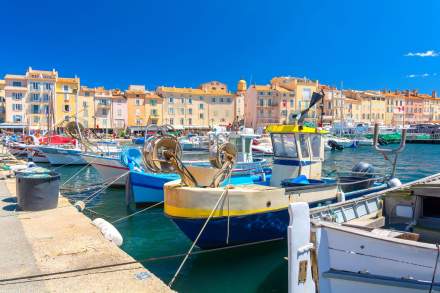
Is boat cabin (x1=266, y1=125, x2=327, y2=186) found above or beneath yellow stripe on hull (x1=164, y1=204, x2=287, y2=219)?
above

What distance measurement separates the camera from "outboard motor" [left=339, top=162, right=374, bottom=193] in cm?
1246

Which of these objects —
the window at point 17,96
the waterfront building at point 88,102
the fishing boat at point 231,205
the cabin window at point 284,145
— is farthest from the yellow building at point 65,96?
the fishing boat at point 231,205

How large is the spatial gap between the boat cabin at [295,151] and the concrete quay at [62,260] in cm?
591

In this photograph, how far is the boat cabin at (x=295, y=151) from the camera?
1178 centimetres

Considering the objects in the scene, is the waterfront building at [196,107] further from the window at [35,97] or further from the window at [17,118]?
the window at [17,118]

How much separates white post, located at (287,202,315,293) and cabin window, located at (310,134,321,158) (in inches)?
280

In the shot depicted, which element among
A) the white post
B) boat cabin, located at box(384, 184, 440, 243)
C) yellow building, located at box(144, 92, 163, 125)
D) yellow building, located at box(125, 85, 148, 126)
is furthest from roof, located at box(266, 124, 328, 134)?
yellow building, located at box(144, 92, 163, 125)

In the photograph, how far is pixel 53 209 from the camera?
33.9 ft

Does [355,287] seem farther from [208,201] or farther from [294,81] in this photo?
[294,81]

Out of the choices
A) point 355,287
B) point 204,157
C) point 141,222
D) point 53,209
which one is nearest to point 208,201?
point 355,287

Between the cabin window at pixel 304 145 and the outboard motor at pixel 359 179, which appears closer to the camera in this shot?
the cabin window at pixel 304 145

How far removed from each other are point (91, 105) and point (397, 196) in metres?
81.5

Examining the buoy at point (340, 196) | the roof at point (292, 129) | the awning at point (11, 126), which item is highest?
the awning at point (11, 126)

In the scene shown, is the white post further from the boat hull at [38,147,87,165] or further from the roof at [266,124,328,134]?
the boat hull at [38,147,87,165]
